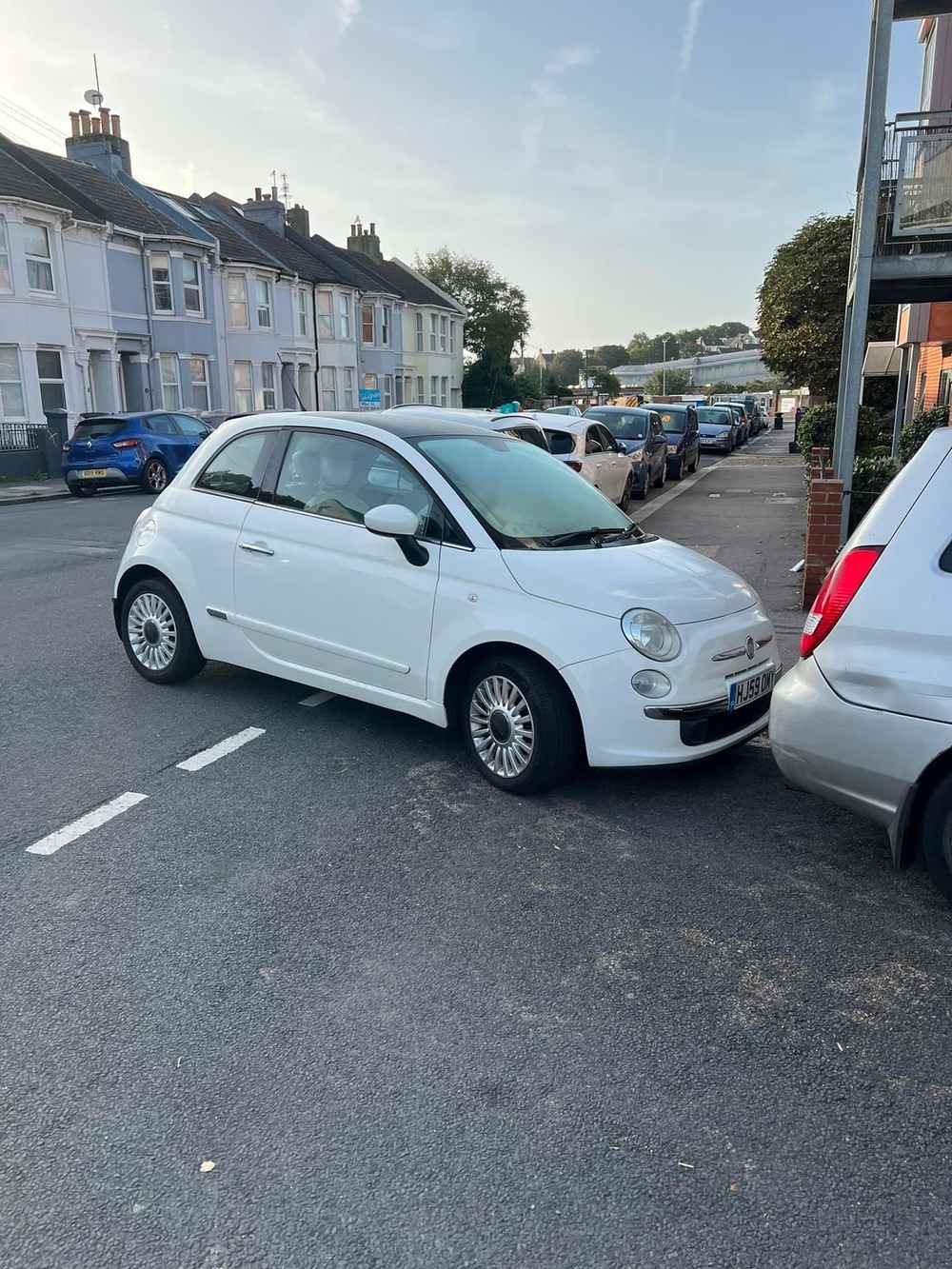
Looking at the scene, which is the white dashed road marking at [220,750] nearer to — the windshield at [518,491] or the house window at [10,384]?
the windshield at [518,491]

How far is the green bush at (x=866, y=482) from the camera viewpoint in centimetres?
973

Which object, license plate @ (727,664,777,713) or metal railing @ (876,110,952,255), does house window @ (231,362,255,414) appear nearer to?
metal railing @ (876,110,952,255)

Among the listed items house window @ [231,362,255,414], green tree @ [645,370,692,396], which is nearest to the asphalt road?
house window @ [231,362,255,414]

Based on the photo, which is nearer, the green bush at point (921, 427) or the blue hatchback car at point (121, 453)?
the green bush at point (921, 427)

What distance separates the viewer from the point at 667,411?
2331cm

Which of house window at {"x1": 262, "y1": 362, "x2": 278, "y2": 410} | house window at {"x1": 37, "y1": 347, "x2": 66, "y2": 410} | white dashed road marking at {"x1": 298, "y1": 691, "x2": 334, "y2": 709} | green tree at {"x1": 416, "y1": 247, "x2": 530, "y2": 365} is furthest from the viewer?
green tree at {"x1": 416, "y1": 247, "x2": 530, "y2": 365}

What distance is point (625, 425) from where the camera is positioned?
18.3 m

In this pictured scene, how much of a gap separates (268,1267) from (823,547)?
23.4 ft

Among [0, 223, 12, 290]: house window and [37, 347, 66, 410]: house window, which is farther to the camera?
[37, 347, 66, 410]: house window

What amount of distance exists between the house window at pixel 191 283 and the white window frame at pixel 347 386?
436 inches

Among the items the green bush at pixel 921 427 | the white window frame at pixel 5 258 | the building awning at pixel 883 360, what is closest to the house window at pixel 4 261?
the white window frame at pixel 5 258

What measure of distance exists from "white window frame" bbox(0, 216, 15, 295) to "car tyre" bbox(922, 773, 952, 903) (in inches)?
1019

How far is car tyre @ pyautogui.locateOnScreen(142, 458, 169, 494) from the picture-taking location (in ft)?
64.2

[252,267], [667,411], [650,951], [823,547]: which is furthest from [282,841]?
[252,267]
